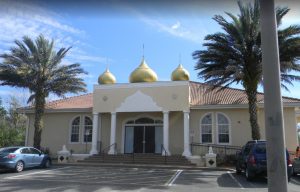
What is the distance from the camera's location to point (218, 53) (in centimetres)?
2438

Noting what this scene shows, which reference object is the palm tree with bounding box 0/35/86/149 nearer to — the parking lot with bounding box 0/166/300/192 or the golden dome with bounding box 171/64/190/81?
the golden dome with bounding box 171/64/190/81

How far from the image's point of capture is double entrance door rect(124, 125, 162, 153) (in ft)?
98.2

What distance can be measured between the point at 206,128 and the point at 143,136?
504 centimetres

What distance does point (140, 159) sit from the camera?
26.4 meters

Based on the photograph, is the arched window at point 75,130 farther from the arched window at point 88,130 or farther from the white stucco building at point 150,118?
the arched window at point 88,130

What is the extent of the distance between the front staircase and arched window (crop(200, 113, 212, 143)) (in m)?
3.31

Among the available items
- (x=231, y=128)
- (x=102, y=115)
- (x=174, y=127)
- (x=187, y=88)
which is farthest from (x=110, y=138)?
(x=231, y=128)

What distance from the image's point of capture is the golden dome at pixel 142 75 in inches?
1191

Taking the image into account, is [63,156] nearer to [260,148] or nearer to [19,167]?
[19,167]

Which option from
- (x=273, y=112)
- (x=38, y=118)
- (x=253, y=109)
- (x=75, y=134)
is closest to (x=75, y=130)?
(x=75, y=134)

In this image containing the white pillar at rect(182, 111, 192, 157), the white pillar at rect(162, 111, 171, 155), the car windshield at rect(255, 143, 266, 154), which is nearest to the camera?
the car windshield at rect(255, 143, 266, 154)

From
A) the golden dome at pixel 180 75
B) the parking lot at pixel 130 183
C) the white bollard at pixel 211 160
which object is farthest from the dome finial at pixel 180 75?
the parking lot at pixel 130 183

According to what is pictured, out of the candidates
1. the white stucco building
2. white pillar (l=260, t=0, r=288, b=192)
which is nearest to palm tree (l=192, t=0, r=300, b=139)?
the white stucco building

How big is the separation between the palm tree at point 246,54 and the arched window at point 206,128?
5082mm
